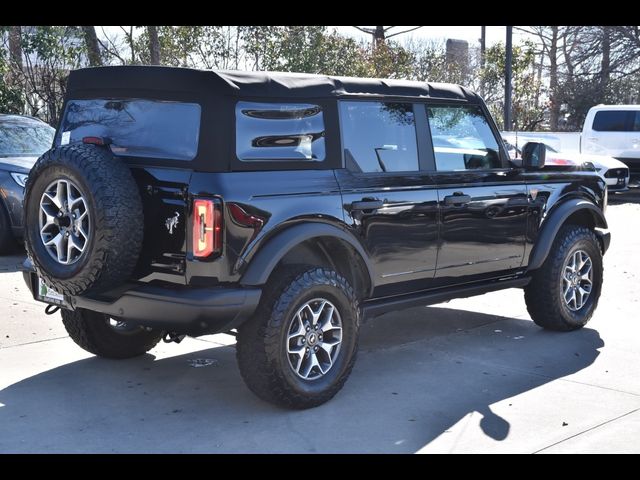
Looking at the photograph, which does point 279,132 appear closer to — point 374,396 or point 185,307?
point 185,307

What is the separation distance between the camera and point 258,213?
4758 mm

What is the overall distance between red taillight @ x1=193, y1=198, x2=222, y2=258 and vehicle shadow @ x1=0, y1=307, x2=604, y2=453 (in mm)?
949

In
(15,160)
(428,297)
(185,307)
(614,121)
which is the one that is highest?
(614,121)

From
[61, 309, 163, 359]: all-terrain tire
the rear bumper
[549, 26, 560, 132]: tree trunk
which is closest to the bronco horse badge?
the rear bumper

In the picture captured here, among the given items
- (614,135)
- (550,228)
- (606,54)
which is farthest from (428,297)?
(606,54)

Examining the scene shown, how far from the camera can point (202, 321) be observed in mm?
4629

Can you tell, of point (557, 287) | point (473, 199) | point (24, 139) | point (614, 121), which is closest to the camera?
point (473, 199)

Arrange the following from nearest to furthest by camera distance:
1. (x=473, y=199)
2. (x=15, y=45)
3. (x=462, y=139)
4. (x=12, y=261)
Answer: (x=473, y=199) < (x=462, y=139) < (x=12, y=261) < (x=15, y=45)

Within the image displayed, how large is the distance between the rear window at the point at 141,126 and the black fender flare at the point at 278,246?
2.07 ft

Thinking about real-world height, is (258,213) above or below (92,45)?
below

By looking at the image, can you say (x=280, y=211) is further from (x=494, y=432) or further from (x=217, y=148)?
(x=494, y=432)

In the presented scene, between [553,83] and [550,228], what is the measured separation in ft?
92.1

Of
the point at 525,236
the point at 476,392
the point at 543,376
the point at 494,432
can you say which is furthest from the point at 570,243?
the point at 494,432
